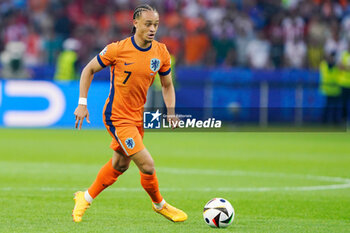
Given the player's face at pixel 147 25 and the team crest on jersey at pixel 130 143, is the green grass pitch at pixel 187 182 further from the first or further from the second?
the player's face at pixel 147 25

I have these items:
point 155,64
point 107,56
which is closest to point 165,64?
point 155,64

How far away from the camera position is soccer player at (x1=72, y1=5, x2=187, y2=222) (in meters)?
7.48

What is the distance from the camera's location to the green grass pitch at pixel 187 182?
25.0 feet

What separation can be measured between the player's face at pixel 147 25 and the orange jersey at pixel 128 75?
16 centimetres

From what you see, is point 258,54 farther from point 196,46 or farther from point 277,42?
point 196,46

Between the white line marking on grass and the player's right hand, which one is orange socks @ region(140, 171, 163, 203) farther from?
the white line marking on grass

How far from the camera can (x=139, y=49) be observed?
7.63 metres

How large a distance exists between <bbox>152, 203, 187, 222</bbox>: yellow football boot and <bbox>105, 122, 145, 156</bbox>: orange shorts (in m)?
0.71

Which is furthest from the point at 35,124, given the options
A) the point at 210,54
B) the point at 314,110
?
the point at 314,110

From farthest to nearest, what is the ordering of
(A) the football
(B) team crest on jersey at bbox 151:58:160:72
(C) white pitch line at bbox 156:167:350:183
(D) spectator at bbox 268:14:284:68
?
(D) spectator at bbox 268:14:284:68 → (C) white pitch line at bbox 156:167:350:183 → (B) team crest on jersey at bbox 151:58:160:72 → (A) the football

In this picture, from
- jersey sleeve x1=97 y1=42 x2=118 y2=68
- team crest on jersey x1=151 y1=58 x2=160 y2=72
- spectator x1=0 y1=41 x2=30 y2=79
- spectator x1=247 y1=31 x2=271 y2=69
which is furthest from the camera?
spectator x1=247 y1=31 x2=271 y2=69

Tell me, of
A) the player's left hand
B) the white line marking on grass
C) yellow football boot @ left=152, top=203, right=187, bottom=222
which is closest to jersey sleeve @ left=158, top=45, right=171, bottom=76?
the player's left hand

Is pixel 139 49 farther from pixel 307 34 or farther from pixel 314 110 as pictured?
pixel 307 34

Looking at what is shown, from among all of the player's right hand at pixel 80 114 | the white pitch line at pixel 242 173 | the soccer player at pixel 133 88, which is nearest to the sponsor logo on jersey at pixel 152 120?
the soccer player at pixel 133 88
